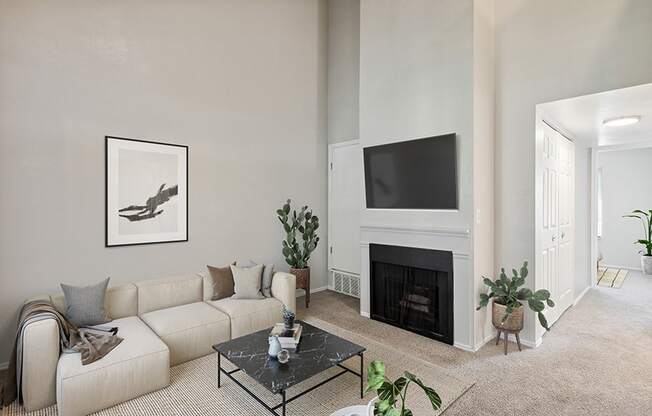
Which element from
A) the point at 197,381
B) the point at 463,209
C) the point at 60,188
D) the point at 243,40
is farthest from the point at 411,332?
the point at 243,40

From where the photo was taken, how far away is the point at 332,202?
538 centimetres

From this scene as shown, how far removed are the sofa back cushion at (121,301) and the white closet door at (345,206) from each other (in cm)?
289

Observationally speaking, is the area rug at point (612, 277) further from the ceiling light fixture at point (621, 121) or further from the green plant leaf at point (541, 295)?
the green plant leaf at point (541, 295)

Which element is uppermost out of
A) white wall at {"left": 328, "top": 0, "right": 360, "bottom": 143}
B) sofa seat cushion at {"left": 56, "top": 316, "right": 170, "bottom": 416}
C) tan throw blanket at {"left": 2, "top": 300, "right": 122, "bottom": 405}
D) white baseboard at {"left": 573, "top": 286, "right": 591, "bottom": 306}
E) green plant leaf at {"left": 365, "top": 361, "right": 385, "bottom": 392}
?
white wall at {"left": 328, "top": 0, "right": 360, "bottom": 143}

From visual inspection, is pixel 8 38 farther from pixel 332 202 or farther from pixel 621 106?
pixel 621 106

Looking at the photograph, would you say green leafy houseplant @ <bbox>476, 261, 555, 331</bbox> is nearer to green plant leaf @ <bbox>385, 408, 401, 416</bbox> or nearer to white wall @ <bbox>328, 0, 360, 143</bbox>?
green plant leaf @ <bbox>385, 408, 401, 416</bbox>

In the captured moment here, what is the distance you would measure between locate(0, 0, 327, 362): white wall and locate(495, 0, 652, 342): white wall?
8.84ft

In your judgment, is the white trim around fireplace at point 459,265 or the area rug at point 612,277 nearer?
the white trim around fireplace at point 459,265

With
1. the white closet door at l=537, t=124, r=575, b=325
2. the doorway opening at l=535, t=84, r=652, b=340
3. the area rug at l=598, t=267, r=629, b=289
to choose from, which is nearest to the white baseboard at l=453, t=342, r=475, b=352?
the doorway opening at l=535, t=84, r=652, b=340

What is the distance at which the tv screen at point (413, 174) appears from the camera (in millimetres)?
3415

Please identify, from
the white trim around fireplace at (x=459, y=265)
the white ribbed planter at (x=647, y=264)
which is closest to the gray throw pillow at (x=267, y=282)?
the white trim around fireplace at (x=459, y=265)

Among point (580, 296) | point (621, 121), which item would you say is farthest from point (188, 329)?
point (580, 296)

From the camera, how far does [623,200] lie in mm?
7086

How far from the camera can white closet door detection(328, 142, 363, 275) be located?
5031 millimetres
